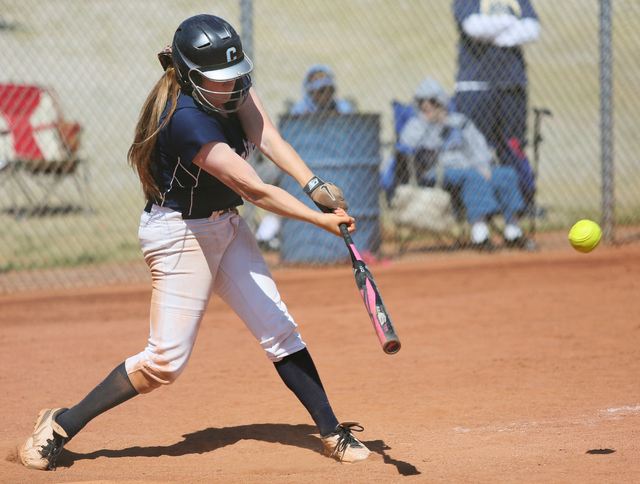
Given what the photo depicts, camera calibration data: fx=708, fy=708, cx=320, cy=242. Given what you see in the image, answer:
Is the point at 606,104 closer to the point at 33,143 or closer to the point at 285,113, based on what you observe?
the point at 285,113

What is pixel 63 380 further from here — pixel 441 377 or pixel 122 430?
pixel 441 377

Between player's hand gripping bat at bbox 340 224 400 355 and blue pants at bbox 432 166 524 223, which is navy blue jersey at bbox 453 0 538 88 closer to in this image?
blue pants at bbox 432 166 524 223

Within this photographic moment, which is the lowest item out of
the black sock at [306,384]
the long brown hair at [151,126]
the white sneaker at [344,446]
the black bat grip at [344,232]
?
the white sneaker at [344,446]

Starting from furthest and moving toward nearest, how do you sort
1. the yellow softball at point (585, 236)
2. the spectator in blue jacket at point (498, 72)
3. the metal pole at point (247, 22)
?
the spectator in blue jacket at point (498, 72) → the metal pole at point (247, 22) → the yellow softball at point (585, 236)

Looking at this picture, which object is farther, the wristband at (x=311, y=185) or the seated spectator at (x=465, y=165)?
the seated spectator at (x=465, y=165)

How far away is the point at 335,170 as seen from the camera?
752 cm

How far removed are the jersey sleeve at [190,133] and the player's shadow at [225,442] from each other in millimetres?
1441

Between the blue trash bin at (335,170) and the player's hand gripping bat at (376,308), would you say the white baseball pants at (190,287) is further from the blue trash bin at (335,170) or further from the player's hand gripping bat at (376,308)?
the blue trash bin at (335,170)

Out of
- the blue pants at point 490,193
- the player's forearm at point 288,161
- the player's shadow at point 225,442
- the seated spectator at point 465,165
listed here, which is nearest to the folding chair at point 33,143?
the seated spectator at point 465,165

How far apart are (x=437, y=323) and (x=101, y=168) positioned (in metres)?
10.2

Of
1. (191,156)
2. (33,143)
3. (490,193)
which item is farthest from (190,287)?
(33,143)

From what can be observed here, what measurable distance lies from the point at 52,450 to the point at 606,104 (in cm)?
683

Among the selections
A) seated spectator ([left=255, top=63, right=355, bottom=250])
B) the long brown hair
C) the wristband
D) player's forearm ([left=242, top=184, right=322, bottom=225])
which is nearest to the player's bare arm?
player's forearm ([left=242, top=184, right=322, bottom=225])

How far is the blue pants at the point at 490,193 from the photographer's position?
26.4ft
